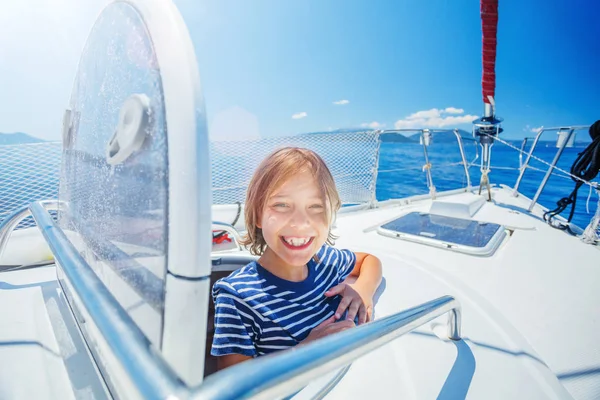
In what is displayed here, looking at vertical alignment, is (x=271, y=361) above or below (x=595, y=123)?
below

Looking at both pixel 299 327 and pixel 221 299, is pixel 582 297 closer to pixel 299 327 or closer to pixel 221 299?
pixel 299 327

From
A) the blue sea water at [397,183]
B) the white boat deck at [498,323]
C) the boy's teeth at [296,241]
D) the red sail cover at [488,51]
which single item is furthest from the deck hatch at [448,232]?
the red sail cover at [488,51]

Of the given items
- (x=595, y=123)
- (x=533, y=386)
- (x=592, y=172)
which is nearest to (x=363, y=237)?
(x=533, y=386)

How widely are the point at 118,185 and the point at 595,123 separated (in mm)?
3104

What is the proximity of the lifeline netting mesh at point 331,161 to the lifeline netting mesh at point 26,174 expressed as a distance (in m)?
1.03

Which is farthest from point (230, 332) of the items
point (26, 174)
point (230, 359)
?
point (26, 174)

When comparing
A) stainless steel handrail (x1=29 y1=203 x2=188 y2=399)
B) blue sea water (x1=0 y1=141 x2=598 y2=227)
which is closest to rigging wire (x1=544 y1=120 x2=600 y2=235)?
blue sea water (x1=0 y1=141 x2=598 y2=227)

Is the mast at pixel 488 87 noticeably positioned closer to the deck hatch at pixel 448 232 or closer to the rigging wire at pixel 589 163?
the rigging wire at pixel 589 163

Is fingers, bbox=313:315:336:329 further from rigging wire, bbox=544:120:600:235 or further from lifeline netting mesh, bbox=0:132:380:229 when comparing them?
rigging wire, bbox=544:120:600:235

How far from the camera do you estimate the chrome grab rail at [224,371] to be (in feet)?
0.69

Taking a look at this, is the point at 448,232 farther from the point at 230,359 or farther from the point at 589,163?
the point at 230,359

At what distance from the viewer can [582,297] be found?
1.34 m

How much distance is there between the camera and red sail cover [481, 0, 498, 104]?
3.17 meters

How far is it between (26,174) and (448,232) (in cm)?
284
